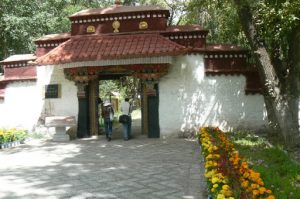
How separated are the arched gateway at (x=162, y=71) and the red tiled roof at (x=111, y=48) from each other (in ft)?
0.12

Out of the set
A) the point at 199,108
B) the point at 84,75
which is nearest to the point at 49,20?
the point at 84,75

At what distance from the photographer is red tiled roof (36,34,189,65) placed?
514 inches

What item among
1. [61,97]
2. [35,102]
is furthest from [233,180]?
[35,102]

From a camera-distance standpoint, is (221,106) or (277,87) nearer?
(277,87)

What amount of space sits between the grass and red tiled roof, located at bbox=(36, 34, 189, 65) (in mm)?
3740

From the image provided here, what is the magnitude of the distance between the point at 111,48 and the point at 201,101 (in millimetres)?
3704

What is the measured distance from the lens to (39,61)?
13.6 metres

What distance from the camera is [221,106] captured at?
14.1 m

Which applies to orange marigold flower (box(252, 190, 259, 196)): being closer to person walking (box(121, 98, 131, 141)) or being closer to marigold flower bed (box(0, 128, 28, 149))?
person walking (box(121, 98, 131, 141))

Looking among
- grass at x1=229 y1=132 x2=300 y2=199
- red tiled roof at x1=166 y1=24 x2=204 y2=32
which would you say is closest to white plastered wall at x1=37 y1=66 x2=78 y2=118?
red tiled roof at x1=166 y1=24 x2=204 y2=32

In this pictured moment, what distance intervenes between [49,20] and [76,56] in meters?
8.33

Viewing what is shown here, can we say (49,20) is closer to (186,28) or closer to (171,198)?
(186,28)

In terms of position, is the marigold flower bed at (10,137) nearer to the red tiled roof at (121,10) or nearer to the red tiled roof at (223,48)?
the red tiled roof at (121,10)

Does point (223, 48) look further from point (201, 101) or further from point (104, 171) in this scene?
point (104, 171)
